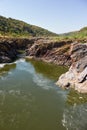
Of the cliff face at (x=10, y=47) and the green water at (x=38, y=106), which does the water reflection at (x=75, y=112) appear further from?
the cliff face at (x=10, y=47)

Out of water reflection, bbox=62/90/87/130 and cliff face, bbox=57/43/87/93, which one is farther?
cliff face, bbox=57/43/87/93

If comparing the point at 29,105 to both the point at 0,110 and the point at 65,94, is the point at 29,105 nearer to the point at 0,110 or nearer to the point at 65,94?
→ the point at 0,110

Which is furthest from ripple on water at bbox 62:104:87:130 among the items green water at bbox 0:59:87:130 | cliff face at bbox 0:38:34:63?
cliff face at bbox 0:38:34:63

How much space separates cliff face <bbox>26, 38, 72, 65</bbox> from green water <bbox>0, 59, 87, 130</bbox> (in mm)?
33287

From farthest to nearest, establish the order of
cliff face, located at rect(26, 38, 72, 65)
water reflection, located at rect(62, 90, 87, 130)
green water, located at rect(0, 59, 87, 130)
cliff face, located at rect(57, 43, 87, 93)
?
1. cliff face, located at rect(26, 38, 72, 65)
2. cliff face, located at rect(57, 43, 87, 93)
3. water reflection, located at rect(62, 90, 87, 130)
4. green water, located at rect(0, 59, 87, 130)

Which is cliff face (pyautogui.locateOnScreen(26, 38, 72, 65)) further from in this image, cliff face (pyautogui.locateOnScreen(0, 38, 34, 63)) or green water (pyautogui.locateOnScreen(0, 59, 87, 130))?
green water (pyautogui.locateOnScreen(0, 59, 87, 130))

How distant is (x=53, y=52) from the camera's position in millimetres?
98562

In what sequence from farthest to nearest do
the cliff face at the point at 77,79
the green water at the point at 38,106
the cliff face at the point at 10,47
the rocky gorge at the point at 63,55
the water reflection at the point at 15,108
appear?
the cliff face at the point at 10,47, the rocky gorge at the point at 63,55, the cliff face at the point at 77,79, the green water at the point at 38,106, the water reflection at the point at 15,108

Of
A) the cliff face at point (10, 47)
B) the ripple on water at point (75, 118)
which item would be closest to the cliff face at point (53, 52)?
the cliff face at point (10, 47)

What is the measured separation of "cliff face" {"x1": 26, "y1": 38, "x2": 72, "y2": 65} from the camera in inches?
3617

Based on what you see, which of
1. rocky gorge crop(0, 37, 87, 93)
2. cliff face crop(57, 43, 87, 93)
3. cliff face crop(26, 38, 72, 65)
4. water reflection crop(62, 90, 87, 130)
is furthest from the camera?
cliff face crop(26, 38, 72, 65)

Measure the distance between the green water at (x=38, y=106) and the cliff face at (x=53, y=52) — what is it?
33.3 meters

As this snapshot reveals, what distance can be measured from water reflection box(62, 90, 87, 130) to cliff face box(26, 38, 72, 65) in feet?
139

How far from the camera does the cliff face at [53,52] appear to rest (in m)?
91.9
